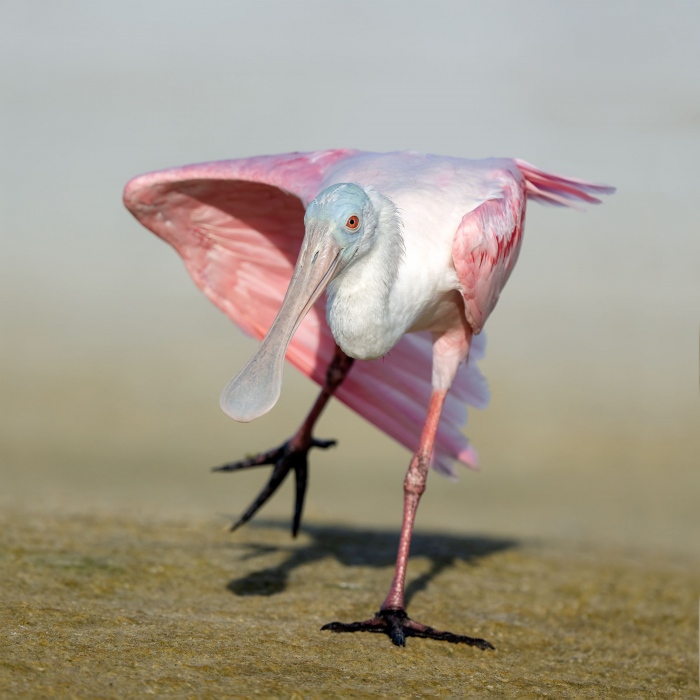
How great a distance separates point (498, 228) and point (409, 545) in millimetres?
1614

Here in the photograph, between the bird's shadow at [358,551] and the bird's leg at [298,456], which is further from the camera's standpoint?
the bird's leg at [298,456]

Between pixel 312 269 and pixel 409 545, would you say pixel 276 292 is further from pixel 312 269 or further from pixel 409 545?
pixel 312 269

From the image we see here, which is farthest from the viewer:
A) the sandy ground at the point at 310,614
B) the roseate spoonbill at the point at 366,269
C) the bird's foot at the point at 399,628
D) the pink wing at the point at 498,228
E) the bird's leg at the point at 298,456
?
the bird's leg at the point at 298,456

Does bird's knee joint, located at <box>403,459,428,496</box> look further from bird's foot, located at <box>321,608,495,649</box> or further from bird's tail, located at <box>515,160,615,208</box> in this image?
bird's tail, located at <box>515,160,615,208</box>

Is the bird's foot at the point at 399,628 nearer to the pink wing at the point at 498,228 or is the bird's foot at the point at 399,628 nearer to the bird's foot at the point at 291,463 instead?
the pink wing at the point at 498,228

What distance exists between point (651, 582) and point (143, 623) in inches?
146

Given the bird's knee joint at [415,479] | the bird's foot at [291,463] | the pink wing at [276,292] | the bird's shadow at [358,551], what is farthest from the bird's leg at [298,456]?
the bird's knee joint at [415,479]

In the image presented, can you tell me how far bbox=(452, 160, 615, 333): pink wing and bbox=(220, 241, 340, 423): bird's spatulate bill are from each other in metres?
0.79

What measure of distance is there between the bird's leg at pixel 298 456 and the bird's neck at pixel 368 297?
1.93 m

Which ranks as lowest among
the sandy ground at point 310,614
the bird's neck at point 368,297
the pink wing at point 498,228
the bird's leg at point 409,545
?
the sandy ground at point 310,614

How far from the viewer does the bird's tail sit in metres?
6.55

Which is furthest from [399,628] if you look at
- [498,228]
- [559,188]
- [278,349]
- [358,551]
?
[559,188]

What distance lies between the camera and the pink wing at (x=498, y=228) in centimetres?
546

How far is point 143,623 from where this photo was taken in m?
4.96
